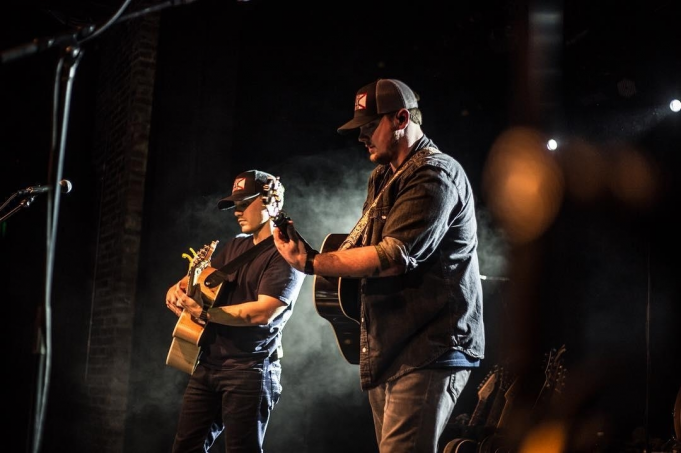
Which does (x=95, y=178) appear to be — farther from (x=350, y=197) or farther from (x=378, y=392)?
(x=378, y=392)

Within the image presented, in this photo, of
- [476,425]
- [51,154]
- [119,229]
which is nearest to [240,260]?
[51,154]

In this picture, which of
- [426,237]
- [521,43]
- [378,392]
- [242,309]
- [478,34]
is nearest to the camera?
[426,237]

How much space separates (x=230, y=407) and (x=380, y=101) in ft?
6.14

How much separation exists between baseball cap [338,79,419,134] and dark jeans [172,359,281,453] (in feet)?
5.16

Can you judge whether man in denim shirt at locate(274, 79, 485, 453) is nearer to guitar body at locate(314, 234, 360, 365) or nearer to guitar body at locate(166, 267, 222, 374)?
guitar body at locate(314, 234, 360, 365)

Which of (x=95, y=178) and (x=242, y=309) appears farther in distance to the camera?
(x=95, y=178)

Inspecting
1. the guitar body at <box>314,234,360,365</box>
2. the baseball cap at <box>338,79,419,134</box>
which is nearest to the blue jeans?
the guitar body at <box>314,234,360,365</box>

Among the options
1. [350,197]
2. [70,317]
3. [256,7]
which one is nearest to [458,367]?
[350,197]

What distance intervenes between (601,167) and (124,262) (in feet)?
16.7

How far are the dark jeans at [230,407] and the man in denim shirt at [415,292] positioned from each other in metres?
1.05

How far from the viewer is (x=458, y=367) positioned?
8.42ft

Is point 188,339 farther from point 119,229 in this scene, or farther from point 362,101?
point 119,229

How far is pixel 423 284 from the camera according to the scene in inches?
103

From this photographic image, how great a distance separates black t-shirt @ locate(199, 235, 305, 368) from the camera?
3785 mm
